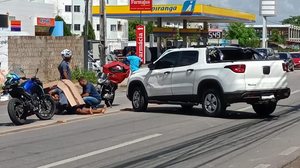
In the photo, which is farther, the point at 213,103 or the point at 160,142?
the point at 213,103

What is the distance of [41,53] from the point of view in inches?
1155

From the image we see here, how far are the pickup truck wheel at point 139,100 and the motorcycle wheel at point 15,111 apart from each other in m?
4.04

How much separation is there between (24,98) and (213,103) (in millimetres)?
4775

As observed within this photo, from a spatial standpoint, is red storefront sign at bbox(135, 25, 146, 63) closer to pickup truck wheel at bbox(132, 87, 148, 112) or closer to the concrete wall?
the concrete wall

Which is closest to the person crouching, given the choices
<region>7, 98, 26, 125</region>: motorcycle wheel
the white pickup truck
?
the white pickup truck

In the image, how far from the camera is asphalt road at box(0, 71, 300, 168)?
933 cm

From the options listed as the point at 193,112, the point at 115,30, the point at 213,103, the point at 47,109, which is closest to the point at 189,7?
the point at 193,112

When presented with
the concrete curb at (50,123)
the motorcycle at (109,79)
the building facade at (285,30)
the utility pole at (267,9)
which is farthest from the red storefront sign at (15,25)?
the building facade at (285,30)

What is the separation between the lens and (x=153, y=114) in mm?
16250

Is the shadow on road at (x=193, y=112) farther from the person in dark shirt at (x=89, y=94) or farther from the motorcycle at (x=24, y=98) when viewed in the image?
the motorcycle at (x=24, y=98)

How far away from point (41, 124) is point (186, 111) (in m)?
4.65

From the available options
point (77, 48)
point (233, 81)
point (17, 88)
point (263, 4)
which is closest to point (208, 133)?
point (233, 81)

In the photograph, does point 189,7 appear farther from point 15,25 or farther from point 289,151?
point 289,151

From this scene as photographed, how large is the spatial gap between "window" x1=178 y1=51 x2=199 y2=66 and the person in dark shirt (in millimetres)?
2527
